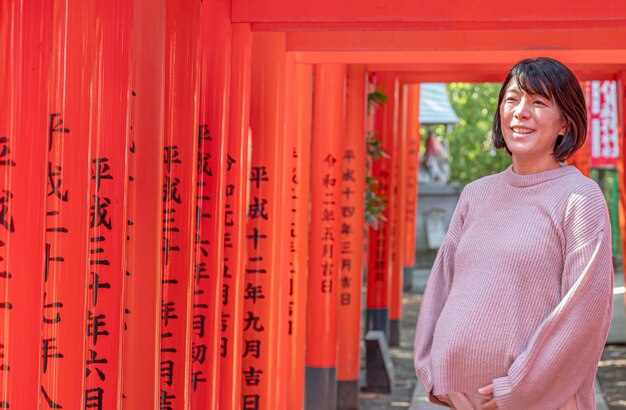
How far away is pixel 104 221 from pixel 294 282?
3556 millimetres

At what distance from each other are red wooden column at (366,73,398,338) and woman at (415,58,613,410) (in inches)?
333

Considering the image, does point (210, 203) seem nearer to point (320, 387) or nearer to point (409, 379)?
point (320, 387)

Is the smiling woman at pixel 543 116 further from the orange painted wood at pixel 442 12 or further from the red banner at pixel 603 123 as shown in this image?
the red banner at pixel 603 123

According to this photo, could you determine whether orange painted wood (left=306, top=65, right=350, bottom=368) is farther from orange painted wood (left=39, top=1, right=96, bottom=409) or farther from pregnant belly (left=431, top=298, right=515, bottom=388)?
pregnant belly (left=431, top=298, right=515, bottom=388)

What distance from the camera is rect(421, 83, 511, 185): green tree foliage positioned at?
83.9 ft

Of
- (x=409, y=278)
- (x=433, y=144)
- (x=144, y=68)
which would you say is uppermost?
(x=433, y=144)

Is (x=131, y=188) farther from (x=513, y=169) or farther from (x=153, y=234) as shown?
(x=513, y=169)

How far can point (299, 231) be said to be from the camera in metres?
7.33

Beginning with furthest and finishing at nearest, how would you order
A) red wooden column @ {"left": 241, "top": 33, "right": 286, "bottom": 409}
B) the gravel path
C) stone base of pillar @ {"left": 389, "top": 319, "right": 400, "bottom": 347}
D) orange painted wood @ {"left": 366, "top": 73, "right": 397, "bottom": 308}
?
stone base of pillar @ {"left": 389, "top": 319, "right": 400, "bottom": 347} → orange painted wood @ {"left": 366, "top": 73, "right": 397, "bottom": 308} → the gravel path → red wooden column @ {"left": 241, "top": 33, "right": 286, "bottom": 409}

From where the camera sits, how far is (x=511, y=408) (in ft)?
9.21

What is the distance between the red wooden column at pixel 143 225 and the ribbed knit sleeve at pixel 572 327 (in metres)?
1.88

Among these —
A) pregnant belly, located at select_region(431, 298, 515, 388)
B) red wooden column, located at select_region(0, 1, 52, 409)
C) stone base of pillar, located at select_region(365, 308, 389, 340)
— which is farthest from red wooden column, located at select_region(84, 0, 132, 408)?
stone base of pillar, located at select_region(365, 308, 389, 340)

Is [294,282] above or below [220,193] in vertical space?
below

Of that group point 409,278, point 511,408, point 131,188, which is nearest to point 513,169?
point 511,408
